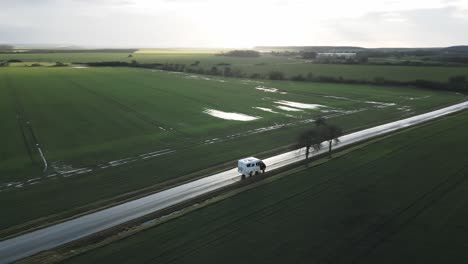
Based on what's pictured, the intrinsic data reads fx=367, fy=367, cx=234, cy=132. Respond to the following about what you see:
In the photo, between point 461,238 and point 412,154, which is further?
point 412,154

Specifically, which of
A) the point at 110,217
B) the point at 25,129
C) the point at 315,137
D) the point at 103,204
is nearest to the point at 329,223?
the point at 315,137

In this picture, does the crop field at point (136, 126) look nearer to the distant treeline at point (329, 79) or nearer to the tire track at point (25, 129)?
the tire track at point (25, 129)

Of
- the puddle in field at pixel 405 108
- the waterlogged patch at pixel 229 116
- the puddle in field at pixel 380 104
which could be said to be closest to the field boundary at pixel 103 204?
the waterlogged patch at pixel 229 116

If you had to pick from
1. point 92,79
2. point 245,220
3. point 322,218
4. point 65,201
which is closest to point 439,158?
point 322,218

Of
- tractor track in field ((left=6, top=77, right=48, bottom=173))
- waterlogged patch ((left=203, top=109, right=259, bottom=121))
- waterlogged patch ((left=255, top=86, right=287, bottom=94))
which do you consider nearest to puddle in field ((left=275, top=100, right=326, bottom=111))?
waterlogged patch ((left=203, top=109, right=259, bottom=121))

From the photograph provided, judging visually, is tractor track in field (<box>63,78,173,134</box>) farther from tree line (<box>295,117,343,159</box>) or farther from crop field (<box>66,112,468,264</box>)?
crop field (<box>66,112,468,264</box>)

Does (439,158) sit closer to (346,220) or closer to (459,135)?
(459,135)
